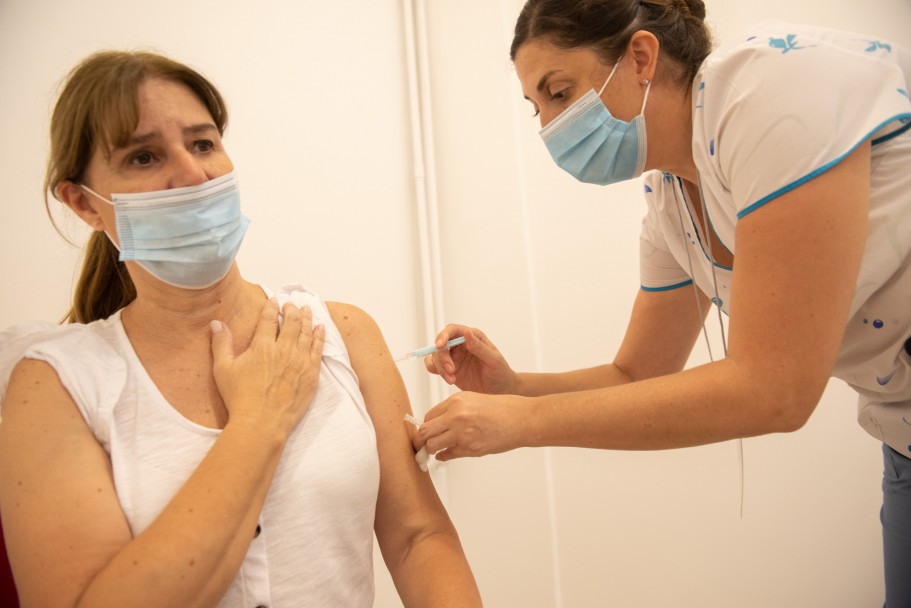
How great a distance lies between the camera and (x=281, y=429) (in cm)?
100

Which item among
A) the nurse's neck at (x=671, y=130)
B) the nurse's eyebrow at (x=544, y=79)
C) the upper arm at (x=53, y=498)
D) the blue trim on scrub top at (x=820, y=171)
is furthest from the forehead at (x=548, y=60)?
the upper arm at (x=53, y=498)

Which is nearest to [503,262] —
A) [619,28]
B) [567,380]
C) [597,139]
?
[567,380]

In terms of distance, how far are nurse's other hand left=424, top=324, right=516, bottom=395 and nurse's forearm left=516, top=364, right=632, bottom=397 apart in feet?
0.15

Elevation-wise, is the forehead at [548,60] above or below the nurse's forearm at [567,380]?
above

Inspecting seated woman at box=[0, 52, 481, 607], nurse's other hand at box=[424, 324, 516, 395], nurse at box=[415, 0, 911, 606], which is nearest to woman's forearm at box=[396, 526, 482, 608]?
seated woman at box=[0, 52, 481, 607]

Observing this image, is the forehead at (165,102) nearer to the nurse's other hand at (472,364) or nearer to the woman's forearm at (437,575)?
the nurse's other hand at (472,364)

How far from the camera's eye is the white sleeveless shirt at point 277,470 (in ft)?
3.19

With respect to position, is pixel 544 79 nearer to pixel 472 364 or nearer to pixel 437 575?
pixel 472 364

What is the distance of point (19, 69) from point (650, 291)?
157 centimetres

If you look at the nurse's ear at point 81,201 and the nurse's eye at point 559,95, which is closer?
the nurse's ear at point 81,201

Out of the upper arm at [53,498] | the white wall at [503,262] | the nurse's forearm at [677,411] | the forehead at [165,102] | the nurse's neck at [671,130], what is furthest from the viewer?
the white wall at [503,262]

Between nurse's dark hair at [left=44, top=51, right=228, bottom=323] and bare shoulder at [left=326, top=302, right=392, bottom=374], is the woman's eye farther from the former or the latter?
bare shoulder at [left=326, top=302, right=392, bottom=374]

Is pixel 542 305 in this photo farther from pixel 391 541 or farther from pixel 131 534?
pixel 131 534

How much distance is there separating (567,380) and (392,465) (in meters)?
0.53
